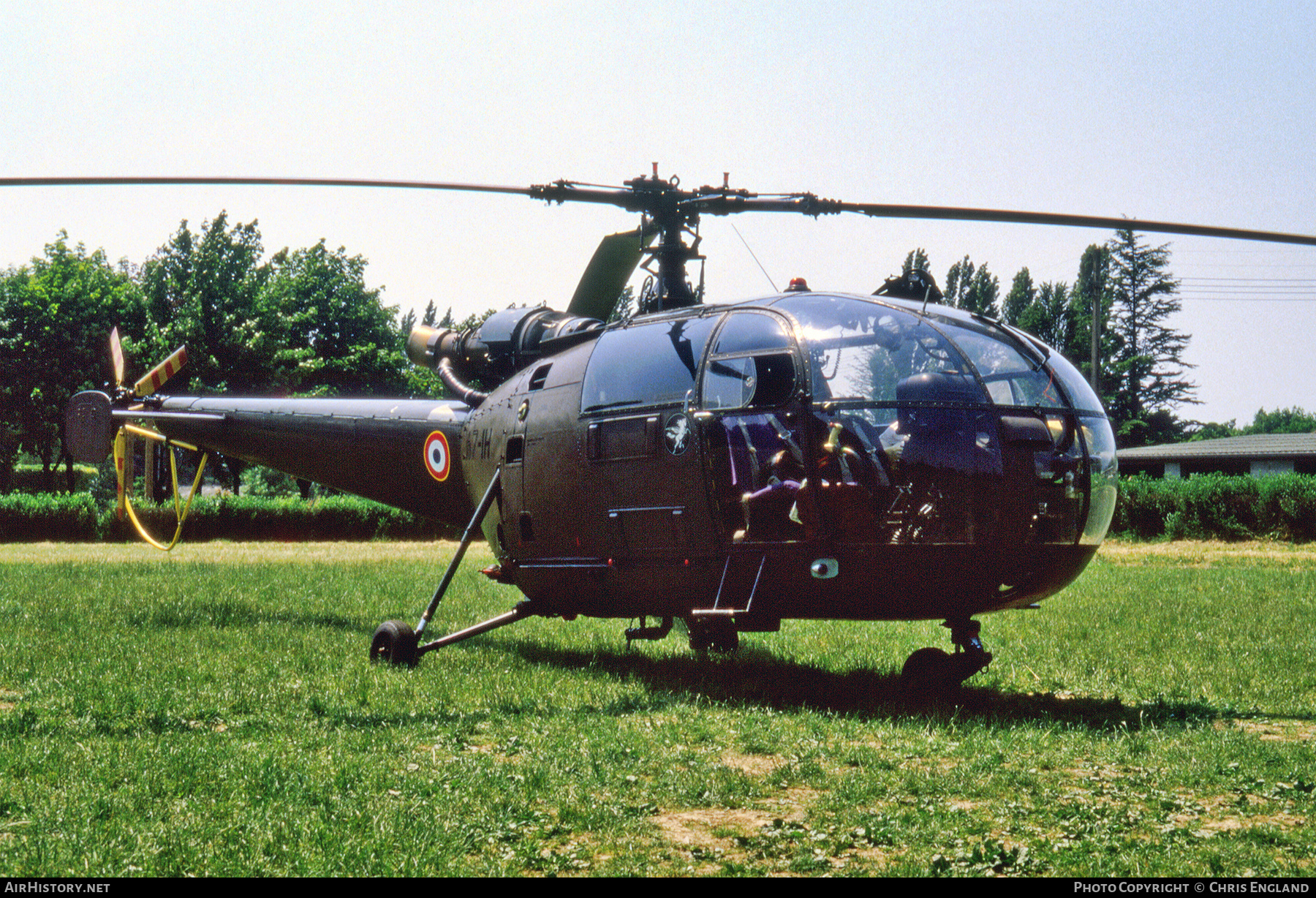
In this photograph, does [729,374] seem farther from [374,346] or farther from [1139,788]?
[374,346]

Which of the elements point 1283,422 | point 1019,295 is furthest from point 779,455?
point 1283,422

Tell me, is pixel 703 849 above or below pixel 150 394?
below

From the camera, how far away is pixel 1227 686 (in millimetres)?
8617

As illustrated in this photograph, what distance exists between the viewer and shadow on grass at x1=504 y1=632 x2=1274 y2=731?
7410 millimetres

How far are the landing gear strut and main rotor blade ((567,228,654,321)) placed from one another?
434cm

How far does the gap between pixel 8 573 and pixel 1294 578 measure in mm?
22670

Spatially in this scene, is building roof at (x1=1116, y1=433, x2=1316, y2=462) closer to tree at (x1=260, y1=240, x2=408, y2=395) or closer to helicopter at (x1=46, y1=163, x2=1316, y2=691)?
tree at (x1=260, y1=240, x2=408, y2=395)

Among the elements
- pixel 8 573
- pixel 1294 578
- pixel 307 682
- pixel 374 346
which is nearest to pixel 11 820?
pixel 307 682

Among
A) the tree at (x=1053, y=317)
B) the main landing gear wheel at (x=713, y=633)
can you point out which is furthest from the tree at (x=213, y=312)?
the tree at (x=1053, y=317)

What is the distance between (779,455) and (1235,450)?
50235 millimetres

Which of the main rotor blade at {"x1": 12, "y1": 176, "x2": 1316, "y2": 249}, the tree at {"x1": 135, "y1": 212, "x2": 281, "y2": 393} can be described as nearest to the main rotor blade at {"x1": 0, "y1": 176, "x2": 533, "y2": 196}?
the main rotor blade at {"x1": 12, "y1": 176, "x2": 1316, "y2": 249}

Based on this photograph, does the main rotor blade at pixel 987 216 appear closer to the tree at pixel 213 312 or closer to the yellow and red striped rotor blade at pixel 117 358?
the yellow and red striped rotor blade at pixel 117 358

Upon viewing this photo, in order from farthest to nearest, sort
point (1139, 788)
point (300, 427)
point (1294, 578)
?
point (1294, 578) < point (300, 427) < point (1139, 788)

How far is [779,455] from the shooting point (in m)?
7.32
